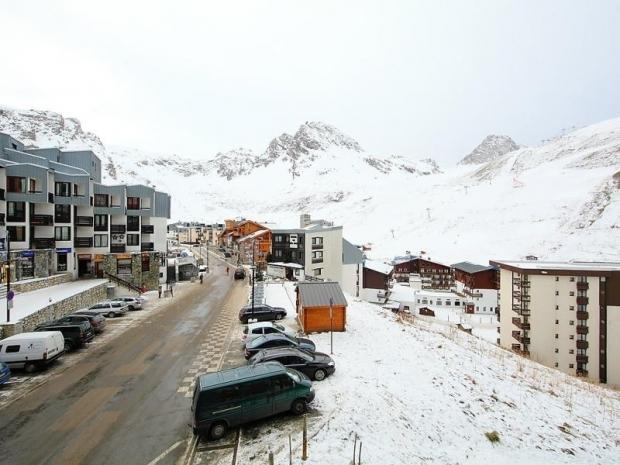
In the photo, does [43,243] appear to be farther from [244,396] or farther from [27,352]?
[244,396]

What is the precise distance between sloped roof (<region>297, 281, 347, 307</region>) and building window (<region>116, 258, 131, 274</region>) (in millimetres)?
28570

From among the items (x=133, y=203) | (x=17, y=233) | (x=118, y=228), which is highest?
(x=133, y=203)

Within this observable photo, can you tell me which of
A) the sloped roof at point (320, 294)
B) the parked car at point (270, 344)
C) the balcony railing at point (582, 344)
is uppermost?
the sloped roof at point (320, 294)

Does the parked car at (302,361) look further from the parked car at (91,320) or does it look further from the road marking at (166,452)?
the parked car at (91,320)

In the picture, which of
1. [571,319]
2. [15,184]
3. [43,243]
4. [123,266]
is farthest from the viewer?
[123,266]

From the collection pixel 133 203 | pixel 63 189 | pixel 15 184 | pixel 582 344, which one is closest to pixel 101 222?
pixel 133 203

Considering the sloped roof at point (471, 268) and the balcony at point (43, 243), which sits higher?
the balcony at point (43, 243)

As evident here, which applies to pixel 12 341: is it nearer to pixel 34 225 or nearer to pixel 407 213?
pixel 34 225

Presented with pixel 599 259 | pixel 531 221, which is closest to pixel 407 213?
pixel 531 221

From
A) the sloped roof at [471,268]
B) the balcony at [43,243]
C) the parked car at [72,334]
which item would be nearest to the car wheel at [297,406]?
the parked car at [72,334]

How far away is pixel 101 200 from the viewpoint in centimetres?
4422

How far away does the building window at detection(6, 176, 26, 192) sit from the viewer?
34.5 meters

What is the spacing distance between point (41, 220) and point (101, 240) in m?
7.15

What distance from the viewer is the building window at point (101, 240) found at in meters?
43.0
